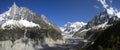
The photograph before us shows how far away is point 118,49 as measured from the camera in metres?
140

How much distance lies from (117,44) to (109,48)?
168 inches

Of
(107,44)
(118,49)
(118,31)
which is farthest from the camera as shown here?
(118,31)

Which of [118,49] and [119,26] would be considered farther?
[119,26]

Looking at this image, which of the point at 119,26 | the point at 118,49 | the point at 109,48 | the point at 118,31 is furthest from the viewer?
the point at 119,26

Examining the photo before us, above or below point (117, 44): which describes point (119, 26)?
above

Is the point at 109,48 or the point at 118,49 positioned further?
the point at 109,48

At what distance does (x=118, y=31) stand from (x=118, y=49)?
148 feet

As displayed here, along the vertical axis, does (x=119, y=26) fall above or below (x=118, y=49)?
above

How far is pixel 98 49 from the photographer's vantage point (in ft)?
515

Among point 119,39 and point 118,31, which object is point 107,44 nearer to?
point 119,39

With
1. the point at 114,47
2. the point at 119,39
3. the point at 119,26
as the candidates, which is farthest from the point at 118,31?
the point at 114,47

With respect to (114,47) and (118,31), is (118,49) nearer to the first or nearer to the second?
(114,47)

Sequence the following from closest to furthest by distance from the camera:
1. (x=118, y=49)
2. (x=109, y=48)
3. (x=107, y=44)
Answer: (x=118, y=49) → (x=109, y=48) → (x=107, y=44)

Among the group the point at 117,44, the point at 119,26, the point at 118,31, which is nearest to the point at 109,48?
the point at 117,44
